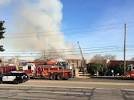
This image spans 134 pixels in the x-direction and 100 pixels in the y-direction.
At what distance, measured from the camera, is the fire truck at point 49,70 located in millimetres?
56344

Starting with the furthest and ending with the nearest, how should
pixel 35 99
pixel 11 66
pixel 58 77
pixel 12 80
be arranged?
1. pixel 11 66
2. pixel 58 77
3. pixel 12 80
4. pixel 35 99

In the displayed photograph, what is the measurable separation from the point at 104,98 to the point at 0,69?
40.2m

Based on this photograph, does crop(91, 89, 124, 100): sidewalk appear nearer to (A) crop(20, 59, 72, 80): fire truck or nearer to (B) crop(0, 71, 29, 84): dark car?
(B) crop(0, 71, 29, 84): dark car

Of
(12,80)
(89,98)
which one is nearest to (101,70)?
(12,80)

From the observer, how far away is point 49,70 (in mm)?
57250

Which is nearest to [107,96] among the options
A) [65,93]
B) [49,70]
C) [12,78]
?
[65,93]

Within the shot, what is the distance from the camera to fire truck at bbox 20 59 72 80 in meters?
56.3

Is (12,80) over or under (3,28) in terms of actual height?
under

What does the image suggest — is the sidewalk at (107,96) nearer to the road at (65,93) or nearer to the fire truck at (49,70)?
the road at (65,93)

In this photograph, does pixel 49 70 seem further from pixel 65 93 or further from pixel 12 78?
pixel 65 93

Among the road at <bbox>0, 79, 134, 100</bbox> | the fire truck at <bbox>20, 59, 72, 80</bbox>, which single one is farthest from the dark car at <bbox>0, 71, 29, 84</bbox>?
the fire truck at <bbox>20, 59, 72, 80</bbox>

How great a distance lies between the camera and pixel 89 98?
24719 mm

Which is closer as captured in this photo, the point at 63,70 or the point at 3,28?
the point at 63,70

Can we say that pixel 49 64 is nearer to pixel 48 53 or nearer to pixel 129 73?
pixel 129 73
